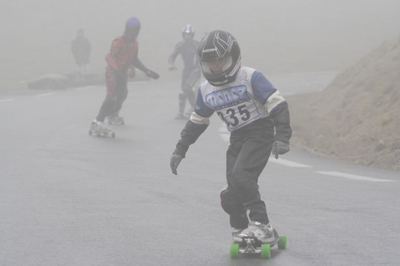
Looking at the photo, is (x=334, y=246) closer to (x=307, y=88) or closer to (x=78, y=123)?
(x=78, y=123)

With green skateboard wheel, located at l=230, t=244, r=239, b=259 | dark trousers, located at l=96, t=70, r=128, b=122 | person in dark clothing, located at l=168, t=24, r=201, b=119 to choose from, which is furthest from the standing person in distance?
green skateboard wheel, located at l=230, t=244, r=239, b=259

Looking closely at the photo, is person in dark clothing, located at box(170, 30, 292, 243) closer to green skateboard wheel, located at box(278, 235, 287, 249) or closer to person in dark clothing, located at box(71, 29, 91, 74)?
green skateboard wheel, located at box(278, 235, 287, 249)

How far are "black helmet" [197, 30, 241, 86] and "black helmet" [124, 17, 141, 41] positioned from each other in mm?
10336

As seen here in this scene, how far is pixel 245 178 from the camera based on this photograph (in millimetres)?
6117

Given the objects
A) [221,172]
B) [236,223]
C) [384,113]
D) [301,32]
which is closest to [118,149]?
[221,172]

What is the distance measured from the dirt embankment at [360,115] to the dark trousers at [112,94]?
10.5 ft

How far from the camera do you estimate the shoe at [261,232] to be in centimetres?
600

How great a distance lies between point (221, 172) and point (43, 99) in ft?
47.7

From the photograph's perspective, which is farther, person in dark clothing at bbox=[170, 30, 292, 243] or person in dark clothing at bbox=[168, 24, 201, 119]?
person in dark clothing at bbox=[168, 24, 201, 119]

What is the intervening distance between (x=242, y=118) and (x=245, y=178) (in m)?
0.44

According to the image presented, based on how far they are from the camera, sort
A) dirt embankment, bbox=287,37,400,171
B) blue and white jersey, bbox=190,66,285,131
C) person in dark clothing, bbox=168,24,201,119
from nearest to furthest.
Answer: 1. blue and white jersey, bbox=190,66,285,131
2. dirt embankment, bbox=287,37,400,171
3. person in dark clothing, bbox=168,24,201,119

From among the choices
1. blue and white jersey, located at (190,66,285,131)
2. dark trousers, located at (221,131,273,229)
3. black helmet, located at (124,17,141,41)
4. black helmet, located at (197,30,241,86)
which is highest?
black helmet, located at (197,30,241,86)

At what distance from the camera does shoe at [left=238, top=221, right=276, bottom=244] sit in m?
6.00

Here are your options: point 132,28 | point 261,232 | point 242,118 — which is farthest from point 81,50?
point 261,232
